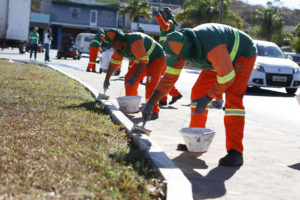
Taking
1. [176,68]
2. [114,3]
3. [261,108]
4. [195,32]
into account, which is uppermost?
[114,3]

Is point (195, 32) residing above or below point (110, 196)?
above

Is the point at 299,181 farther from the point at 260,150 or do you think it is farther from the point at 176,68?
the point at 176,68

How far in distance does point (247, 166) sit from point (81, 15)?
188ft

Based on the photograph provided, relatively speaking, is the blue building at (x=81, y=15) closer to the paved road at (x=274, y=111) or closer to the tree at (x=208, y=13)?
the tree at (x=208, y=13)

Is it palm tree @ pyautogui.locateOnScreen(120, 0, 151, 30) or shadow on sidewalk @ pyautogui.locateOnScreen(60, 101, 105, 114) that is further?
palm tree @ pyautogui.locateOnScreen(120, 0, 151, 30)

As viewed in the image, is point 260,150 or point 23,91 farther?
point 23,91

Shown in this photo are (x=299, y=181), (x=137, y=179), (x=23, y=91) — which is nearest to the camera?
(x=137, y=179)

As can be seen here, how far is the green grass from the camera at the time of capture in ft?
10.0

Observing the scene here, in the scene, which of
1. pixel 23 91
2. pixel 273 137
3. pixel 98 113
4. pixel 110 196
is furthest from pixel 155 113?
pixel 110 196

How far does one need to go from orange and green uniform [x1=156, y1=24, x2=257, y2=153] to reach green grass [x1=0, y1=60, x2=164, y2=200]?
1.02 metres

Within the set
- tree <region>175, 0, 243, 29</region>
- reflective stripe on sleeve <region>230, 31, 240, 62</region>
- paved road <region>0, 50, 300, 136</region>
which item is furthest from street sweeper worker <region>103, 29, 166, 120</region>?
tree <region>175, 0, 243, 29</region>

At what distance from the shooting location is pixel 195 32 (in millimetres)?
4457

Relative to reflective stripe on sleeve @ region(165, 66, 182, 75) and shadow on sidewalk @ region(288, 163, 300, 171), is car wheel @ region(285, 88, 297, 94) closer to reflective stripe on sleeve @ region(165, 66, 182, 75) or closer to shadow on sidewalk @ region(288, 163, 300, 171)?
shadow on sidewalk @ region(288, 163, 300, 171)

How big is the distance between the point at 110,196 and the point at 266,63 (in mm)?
11461
